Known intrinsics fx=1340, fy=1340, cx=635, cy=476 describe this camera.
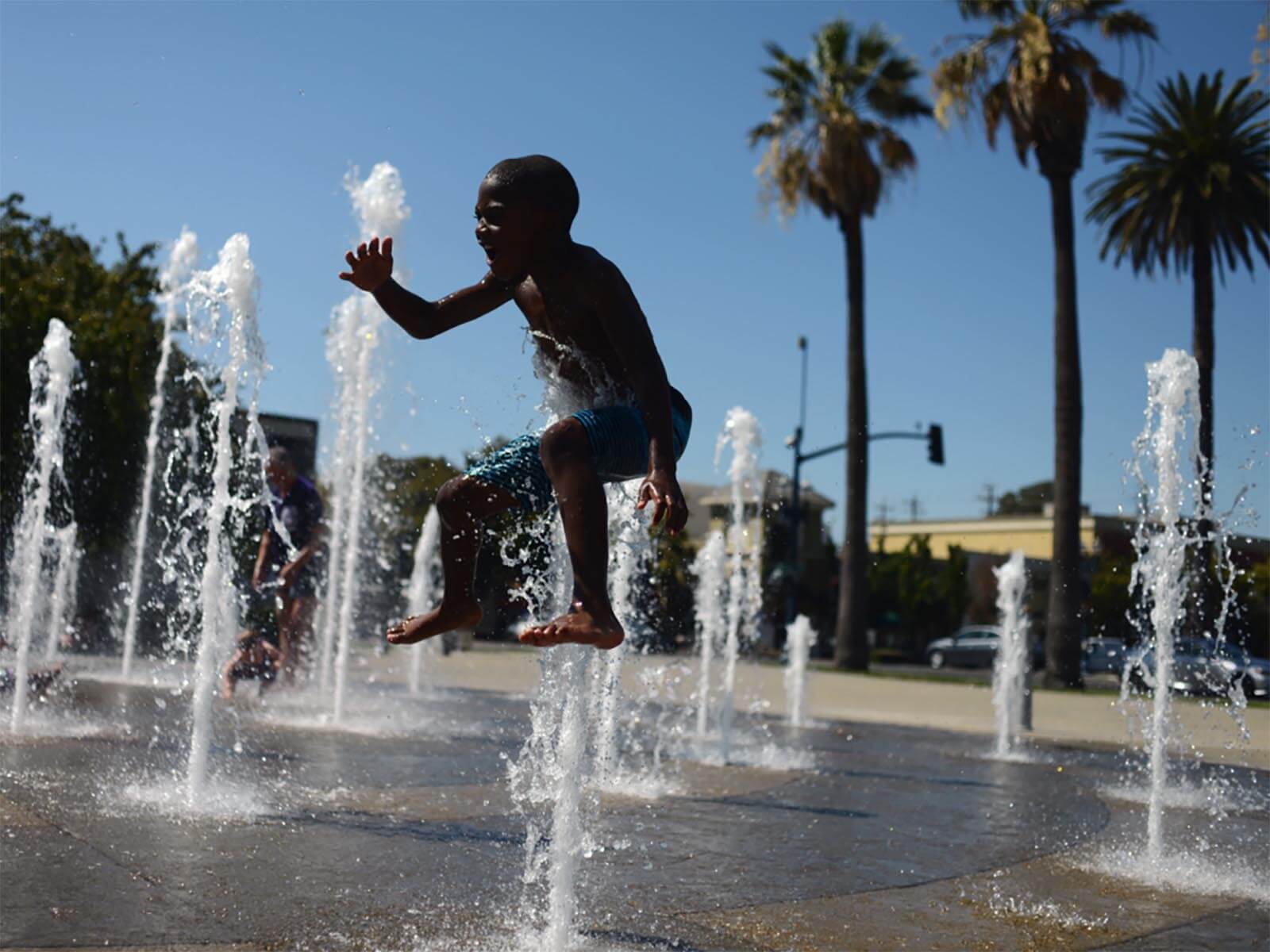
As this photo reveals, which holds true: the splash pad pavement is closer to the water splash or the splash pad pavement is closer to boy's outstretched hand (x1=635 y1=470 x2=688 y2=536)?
boy's outstretched hand (x1=635 y1=470 x2=688 y2=536)

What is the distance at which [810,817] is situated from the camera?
6.01 meters

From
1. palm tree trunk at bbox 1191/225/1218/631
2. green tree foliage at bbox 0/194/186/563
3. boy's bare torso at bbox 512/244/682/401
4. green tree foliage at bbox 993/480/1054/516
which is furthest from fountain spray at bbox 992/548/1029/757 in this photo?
green tree foliage at bbox 993/480/1054/516

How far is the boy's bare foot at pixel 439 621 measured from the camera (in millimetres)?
3252

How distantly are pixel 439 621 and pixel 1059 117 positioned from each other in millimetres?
19479

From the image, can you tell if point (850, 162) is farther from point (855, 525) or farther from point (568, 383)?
point (568, 383)

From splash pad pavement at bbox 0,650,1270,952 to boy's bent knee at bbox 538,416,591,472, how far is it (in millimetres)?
1232

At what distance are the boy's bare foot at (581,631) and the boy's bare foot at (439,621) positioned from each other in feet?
1.39

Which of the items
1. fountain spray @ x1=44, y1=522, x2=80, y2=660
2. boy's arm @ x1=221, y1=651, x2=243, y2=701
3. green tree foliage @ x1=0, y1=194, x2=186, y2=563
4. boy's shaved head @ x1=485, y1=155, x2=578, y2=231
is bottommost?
boy's arm @ x1=221, y1=651, x2=243, y2=701

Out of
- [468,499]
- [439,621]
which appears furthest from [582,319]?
[439,621]

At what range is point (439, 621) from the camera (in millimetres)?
3250

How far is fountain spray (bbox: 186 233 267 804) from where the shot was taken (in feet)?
17.6

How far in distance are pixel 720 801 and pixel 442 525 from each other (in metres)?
3.60

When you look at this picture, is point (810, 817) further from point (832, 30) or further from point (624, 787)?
point (832, 30)

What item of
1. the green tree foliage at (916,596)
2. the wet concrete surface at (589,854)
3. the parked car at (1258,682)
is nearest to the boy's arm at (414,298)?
the wet concrete surface at (589,854)
